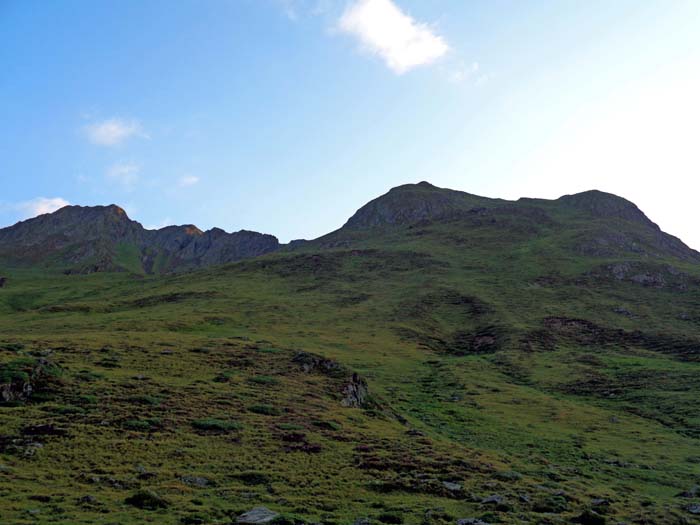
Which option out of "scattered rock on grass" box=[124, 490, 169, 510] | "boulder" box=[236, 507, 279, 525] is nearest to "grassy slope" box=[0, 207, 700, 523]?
"scattered rock on grass" box=[124, 490, 169, 510]

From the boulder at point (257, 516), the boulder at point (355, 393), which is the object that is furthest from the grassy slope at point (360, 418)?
the boulder at point (355, 393)

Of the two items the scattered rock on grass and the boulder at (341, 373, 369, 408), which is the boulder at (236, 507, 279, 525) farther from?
the boulder at (341, 373, 369, 408)

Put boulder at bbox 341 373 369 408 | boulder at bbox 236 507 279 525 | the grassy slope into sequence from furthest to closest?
boulder at bbox 341 373 369 408
the grassy slope
boulder at bbox 236 507 279 525

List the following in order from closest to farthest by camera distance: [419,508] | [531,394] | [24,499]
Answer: [24,499]
[419,508]
[531,394]

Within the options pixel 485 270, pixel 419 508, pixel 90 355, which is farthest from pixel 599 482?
pixel 485 270

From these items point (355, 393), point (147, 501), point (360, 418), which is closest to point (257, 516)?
point (147, 501)

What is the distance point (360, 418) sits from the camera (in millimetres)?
43938

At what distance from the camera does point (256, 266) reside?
191500mm

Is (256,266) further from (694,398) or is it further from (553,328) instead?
(694,398)

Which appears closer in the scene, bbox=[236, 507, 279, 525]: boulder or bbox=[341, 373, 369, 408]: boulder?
bbox=[236, 507, 279, 525]: boulder

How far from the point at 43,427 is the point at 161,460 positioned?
314 inches

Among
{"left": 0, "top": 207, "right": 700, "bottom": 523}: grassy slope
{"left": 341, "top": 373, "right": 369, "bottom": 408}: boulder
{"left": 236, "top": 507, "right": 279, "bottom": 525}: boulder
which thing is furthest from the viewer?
{"left": 341, "top": 373, "right": 369, "bottom": 408}: boulder

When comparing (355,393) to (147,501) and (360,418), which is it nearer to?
(360,418)

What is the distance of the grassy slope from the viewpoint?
25.3m
